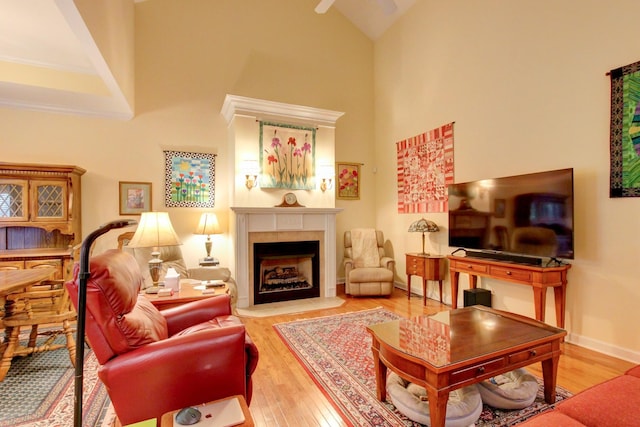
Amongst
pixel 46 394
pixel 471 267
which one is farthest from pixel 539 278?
pixel 46 394

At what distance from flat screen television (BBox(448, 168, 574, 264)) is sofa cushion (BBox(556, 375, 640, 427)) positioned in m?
1.71

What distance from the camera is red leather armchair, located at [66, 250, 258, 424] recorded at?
58.5 inches

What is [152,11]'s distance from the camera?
444 cm

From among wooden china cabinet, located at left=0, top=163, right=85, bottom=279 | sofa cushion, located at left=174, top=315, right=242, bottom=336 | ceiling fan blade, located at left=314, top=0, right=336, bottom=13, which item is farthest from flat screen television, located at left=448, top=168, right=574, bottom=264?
wooden china cabinet, located at left=0, top=163, right=85, bottom=279

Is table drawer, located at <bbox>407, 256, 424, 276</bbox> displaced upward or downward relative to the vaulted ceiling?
downward

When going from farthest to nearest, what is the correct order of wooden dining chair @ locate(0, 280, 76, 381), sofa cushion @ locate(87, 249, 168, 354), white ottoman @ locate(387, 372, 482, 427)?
1. wooden dining chair @ locate(0, 280, 76, 381)
2. white ottoman @ locate(387, 372, 482, 427)
3. sofa cushion @ locate(87, 249, 168, 354)

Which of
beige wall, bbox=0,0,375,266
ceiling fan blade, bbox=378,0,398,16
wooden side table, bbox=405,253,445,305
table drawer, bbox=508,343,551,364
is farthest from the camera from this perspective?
wooden side table, bbox=405,253,445,305

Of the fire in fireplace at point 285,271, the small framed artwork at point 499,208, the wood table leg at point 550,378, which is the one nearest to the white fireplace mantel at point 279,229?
the fire in fireplace at point 285,271

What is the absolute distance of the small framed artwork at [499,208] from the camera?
133 inches

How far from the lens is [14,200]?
353 centimetres

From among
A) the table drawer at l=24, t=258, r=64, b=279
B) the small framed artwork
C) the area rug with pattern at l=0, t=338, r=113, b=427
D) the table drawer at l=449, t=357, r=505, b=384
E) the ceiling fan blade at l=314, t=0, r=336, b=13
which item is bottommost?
the area rug with pattern at l=0, t=338, r=113, b=427

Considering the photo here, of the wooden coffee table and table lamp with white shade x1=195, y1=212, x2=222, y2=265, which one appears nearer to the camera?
the wooden coffee table

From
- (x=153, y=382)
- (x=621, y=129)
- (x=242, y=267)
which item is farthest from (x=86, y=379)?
(x=621, y=129)

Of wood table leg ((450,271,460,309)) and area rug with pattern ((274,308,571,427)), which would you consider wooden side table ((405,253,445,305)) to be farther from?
area rug with pattern ((274,308,571,427))
